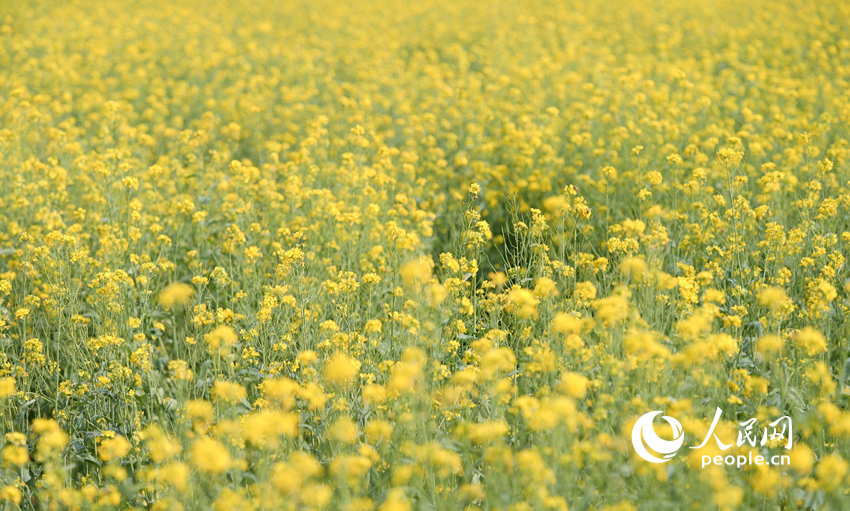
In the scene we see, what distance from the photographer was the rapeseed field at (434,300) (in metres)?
3.00

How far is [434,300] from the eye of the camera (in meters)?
3.90

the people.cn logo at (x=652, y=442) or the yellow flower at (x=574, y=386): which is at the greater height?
the yellow flower at (x=574, y=386)

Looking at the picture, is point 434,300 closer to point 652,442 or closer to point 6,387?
point 652,442

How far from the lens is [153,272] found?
4.75 metres

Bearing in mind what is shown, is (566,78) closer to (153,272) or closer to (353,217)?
(353,217)

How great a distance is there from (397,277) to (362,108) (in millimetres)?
4518

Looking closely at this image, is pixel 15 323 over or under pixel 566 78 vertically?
under

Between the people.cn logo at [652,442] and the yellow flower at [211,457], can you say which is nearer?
the yellow flower at [211,457]

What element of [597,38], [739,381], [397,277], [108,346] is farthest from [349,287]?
[597,38]

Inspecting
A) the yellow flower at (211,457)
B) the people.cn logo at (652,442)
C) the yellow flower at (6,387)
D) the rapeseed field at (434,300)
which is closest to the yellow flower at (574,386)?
the rapeseed field at (434,300)

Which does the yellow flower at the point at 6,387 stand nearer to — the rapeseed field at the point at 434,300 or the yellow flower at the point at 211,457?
the rapeseed field at the point at 434,300

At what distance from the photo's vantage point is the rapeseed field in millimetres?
3004

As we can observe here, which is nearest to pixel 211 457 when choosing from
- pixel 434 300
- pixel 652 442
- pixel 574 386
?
pixel 574 386

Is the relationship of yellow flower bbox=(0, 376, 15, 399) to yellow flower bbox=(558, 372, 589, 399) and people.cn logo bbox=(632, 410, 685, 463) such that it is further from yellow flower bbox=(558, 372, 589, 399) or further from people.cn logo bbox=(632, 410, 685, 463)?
people.cn logo bbox=(632, 410, 685, 463)
